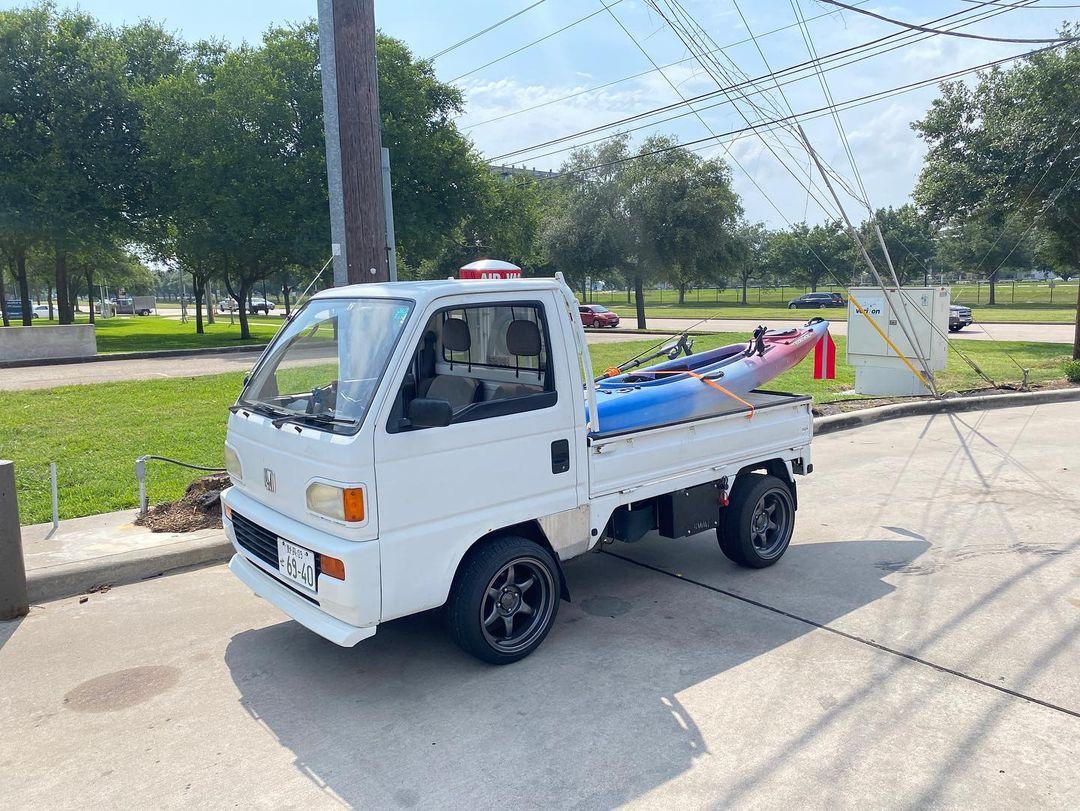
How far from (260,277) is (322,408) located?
31.0 m

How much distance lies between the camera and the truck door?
12.7 ft

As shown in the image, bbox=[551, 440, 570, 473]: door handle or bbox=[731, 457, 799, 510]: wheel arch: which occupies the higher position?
bbox=[551, 440, 570, 473]: door handle

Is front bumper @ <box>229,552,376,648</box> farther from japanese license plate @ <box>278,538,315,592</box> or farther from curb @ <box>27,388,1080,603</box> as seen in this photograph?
curb @ <box>27,388,1080,603</box>

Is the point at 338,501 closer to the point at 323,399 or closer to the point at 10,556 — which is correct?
the point at 323,399

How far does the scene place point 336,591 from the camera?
3.83m

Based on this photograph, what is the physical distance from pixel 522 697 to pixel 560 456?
127 centimetres

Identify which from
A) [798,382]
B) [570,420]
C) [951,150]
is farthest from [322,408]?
[951,150]

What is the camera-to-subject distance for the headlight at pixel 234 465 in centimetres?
473

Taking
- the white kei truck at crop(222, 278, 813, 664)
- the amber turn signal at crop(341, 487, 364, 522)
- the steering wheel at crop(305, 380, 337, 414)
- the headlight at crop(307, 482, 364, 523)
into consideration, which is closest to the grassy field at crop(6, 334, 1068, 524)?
the white kei truck at crop(222, 278, 813, 664)

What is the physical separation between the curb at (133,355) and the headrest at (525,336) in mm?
15868

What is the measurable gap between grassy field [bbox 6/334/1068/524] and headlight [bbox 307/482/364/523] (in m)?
4.13

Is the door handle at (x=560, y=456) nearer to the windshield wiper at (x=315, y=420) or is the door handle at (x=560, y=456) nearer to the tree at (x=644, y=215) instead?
the windshield wiper at (x=315, y=420)

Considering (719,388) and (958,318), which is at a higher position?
(719,388)

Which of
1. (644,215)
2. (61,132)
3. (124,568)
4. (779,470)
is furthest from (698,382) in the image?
(61,132)
